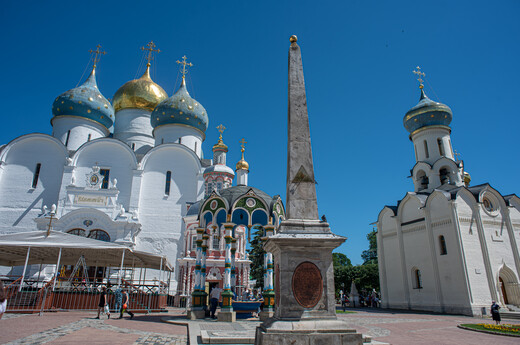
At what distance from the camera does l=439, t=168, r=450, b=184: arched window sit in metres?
24.5

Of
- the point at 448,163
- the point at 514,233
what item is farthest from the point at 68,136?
the point at 514,233

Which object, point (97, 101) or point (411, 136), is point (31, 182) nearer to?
point (97, 101)

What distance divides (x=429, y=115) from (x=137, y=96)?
25746mm

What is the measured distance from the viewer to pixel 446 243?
20.1m

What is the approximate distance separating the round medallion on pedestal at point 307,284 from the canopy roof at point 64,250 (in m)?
11.8

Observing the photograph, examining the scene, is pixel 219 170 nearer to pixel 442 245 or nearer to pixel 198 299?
pixel 442 245

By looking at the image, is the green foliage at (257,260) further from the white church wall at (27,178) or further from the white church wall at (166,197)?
the white church wall at (27,178)

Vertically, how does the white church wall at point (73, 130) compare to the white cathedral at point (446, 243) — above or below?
above

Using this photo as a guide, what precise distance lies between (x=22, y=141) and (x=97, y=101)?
Result: 6620mm

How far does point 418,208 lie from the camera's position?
896 inches

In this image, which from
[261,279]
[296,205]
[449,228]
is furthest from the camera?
[261,279]

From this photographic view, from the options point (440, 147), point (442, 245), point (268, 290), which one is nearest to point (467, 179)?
point (440, 147)

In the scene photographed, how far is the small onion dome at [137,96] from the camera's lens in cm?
3391

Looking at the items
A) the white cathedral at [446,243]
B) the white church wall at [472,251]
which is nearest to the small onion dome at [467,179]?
the white cathedral at [446,243]
